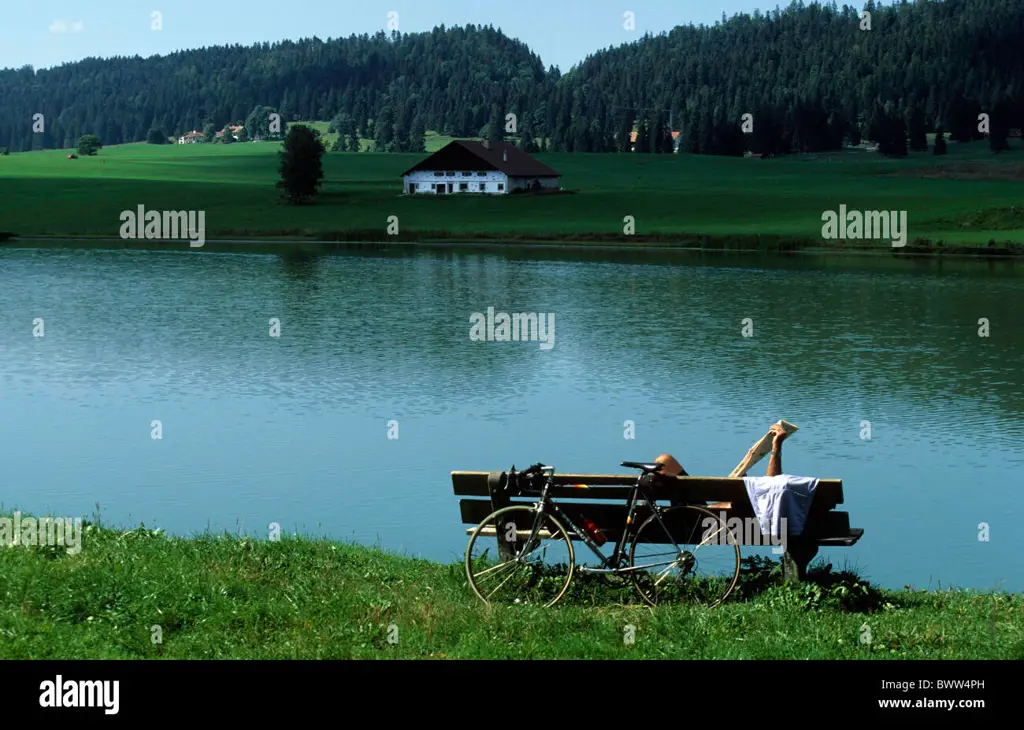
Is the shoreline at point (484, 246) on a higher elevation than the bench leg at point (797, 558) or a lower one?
higher

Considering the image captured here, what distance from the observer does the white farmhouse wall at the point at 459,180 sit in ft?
480

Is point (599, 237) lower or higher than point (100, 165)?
lower

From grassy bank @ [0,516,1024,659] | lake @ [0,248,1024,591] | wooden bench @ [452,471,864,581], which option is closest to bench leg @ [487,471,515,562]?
wooden bench @ [452,471,864,581]

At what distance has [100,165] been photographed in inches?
7569

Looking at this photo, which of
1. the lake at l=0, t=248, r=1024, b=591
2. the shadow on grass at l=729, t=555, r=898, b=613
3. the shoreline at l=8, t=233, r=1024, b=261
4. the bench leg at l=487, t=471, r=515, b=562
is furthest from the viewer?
the shoreline at l=8, t=233, r=1024, b=261

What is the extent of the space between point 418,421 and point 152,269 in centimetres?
4998

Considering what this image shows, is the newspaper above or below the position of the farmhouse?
below

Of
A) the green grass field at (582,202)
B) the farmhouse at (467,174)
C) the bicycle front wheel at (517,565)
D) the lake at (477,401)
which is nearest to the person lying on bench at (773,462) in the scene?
the bicycle front wheel at (517,565)

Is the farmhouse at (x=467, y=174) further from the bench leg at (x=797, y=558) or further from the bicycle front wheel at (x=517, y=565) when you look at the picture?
the bench leg at (x=797, y=558)

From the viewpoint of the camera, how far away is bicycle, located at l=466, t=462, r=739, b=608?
40.4ft

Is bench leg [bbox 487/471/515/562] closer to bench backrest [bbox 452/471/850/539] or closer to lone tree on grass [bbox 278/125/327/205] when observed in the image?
bench backrest [bbox 452/471/850/539]

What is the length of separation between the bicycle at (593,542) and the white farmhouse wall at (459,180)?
135 meters

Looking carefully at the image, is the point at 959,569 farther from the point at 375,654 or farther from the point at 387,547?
the point at 375,654
